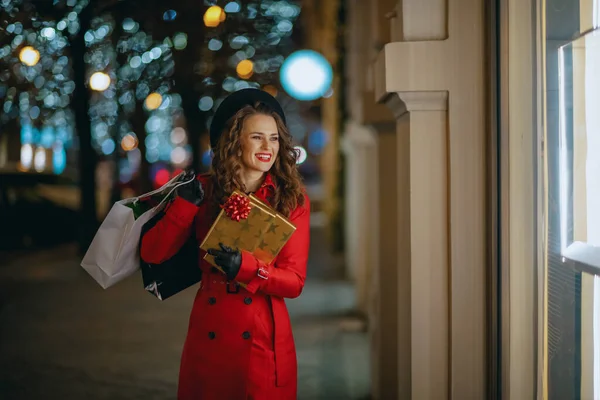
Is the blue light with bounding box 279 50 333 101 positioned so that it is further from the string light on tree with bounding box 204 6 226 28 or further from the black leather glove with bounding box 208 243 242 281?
the black leather glove with bounding box 208 243 242 281

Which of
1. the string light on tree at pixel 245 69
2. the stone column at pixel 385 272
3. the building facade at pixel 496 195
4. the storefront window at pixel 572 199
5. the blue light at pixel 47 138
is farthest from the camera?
the blue light at pixel 47 138

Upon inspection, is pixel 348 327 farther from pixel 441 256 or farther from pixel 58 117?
pixel 58 117

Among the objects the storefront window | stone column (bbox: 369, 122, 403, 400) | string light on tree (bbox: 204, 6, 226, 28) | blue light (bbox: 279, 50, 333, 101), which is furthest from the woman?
string light on tree (bbox: 204, 6, 226, 28)

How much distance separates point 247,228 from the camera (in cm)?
314

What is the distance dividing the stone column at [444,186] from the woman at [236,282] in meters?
0.75

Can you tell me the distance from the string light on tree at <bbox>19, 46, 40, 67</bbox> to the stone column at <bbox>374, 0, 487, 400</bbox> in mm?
9683

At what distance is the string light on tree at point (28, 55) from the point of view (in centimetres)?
1219

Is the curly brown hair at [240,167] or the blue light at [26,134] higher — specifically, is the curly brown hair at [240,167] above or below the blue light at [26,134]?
below

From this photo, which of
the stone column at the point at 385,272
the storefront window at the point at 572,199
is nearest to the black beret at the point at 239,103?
the storefront window at the point at 572,199

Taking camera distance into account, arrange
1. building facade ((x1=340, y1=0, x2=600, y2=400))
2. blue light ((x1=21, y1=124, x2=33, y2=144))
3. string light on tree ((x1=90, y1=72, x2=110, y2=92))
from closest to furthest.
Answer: building facade ((x1=340, y1=0, x2=600, y2=400)) < string light on tree ((x1=90, y1=72, x2=110, y2=92)) < blue light ((x1=21, y1=124, x2=33, y2=144))

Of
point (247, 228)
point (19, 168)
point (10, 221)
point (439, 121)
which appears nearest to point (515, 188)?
point (439, 121)

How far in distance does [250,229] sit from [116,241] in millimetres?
641

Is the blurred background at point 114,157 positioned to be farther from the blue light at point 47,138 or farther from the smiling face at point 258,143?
the smiling face at point 258,143

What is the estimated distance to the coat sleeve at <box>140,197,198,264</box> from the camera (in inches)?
126
